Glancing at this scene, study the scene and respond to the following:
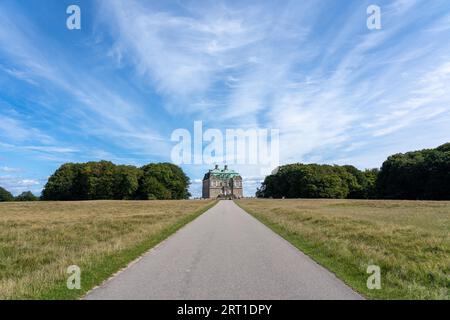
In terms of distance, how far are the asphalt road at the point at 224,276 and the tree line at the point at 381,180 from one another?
286 ft

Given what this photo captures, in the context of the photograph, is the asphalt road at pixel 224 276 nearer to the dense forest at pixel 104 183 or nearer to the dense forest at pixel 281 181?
the dense forest at pixel 281 181

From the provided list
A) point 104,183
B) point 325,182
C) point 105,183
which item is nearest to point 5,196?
point 104,183

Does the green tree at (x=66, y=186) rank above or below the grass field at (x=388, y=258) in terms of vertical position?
Result: above

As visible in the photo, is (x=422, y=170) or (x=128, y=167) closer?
(x=422, y=170)

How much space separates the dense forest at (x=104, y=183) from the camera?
4776 inches

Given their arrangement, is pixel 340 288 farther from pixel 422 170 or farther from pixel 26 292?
pixel 422 170

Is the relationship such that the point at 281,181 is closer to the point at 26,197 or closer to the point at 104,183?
the point at 104,183

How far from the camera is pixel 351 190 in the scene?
131625mm

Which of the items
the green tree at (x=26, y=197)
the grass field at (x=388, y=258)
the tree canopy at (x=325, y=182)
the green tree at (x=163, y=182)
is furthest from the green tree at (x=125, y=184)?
the grass field at (x=388, y=258)

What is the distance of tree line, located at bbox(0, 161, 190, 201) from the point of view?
121312mm

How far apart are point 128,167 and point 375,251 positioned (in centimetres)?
12430

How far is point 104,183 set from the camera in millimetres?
121625

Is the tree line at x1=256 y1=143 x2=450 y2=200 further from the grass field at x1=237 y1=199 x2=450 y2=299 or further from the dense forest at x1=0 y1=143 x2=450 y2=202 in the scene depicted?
the grass field at x1=237 y1=199 x2=450 y2=299
